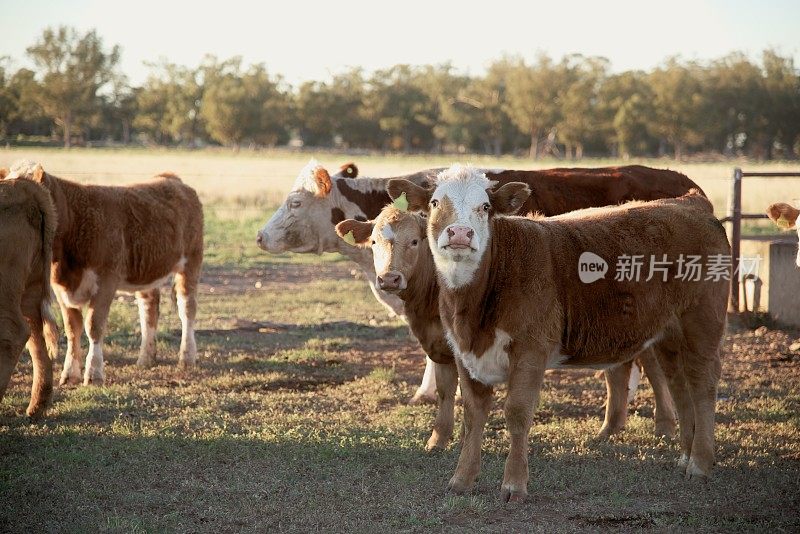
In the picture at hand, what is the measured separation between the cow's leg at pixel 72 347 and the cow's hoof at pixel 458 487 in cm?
447

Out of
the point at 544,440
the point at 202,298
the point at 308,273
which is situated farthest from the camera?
the point at 308,273

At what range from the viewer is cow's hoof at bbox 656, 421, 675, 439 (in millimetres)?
6926

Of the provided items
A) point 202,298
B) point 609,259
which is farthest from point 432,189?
point 202,298

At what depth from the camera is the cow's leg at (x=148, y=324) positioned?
9515 millimetres

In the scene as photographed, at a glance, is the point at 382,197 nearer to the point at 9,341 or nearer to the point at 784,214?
the point at 784,214

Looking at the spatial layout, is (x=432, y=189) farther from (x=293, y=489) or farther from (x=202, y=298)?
(x=202, y=298)

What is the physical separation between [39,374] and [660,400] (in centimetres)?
473

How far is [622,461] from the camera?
619cm

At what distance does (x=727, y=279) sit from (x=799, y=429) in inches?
65.3

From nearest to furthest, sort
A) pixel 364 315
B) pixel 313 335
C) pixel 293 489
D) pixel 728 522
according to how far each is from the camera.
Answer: pixel 728 522, pixel 293 489, pixel 313 335, pixel 364 315

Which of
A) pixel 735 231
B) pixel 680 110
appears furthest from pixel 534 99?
pixel 735 231

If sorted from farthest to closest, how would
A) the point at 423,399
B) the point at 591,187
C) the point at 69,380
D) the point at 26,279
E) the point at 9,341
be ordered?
the point at 69,380, the point at 591,187, the point at 423,399, the point at 26,279, the point at 9,341

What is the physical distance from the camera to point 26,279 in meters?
6.80

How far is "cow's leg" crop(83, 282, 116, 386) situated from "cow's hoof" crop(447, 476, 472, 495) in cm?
419
